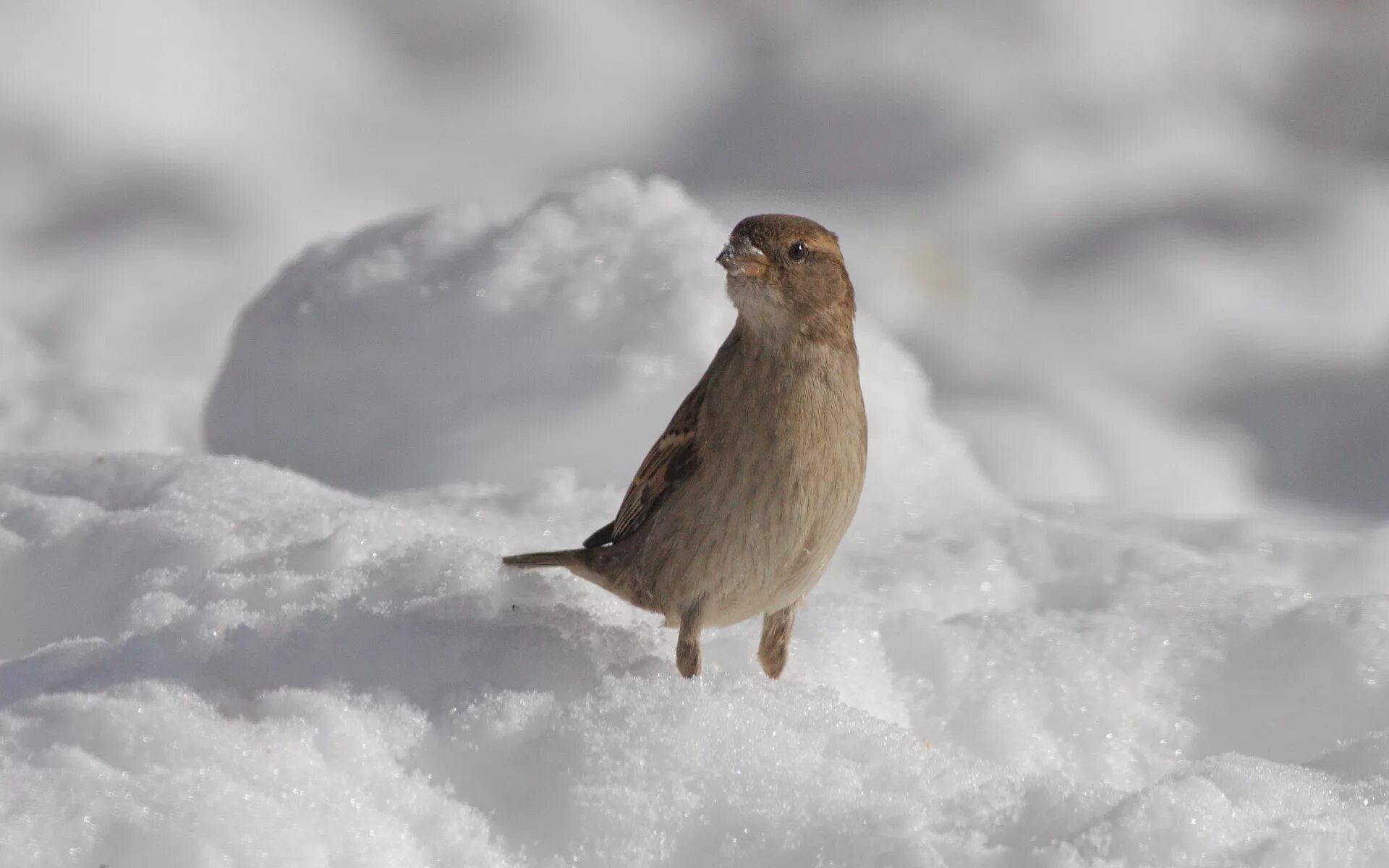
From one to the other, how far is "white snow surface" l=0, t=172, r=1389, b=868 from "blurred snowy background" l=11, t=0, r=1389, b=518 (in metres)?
1.31

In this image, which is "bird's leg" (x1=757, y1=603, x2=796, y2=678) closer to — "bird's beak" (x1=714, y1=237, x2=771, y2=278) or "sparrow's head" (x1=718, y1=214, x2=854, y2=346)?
"sparrow's head" (x1=718, y1=214, x2=854, y2=346)

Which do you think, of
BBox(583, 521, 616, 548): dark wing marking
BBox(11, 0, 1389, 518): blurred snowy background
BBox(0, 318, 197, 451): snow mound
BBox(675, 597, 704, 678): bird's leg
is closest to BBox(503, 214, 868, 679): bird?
BBox(675, 597, 704, 678): bird's leg

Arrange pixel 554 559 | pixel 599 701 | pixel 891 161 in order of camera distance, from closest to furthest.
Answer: pixel 599 701 → pixel 554 559 → pixel 891 161

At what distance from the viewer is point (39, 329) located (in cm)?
575

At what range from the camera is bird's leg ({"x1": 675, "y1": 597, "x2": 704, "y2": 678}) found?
2.54 meters

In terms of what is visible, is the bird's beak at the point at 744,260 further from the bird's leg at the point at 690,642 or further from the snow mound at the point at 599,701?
the snow mound at the point at 599,701

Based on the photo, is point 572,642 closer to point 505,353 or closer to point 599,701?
point 599,701

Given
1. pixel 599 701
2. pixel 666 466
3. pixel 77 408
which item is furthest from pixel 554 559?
pixel 77 408

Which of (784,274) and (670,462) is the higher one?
(784,274)

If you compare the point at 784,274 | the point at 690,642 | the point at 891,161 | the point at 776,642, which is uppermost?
the point at 784,274

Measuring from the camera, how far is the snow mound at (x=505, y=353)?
4070 mm

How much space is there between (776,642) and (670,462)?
18.9 inches

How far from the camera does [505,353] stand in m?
4.26

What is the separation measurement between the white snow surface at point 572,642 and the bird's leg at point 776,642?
0.48 ft
